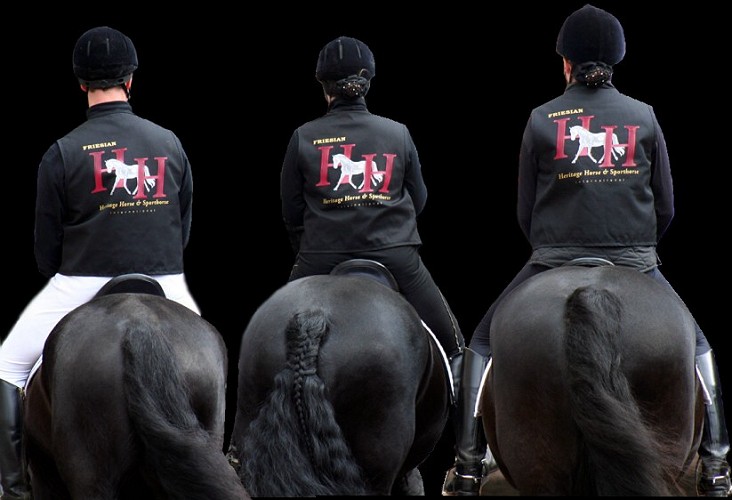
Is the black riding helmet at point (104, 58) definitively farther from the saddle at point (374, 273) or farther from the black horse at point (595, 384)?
the black horse at point (595, 384)

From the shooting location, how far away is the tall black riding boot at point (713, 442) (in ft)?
26.7

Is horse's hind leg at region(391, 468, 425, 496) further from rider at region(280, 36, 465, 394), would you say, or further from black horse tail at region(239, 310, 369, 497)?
black horse tail at region(239, 310, 369, 497)

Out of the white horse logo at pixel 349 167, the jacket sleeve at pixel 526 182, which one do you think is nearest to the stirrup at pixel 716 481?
the jacket sleeve at pixel 526 182

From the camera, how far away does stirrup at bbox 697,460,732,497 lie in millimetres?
8336

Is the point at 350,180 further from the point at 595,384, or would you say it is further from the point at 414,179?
the point at 595,384

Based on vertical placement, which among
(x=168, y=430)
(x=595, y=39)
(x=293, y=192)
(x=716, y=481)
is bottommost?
(x=716, y=481)

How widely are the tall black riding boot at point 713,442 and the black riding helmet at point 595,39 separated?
2.03 metres

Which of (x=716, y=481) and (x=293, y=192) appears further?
(x=293, y=192)

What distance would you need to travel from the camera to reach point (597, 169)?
316 inches

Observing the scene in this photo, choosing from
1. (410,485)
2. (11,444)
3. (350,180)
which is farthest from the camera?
(410,485)

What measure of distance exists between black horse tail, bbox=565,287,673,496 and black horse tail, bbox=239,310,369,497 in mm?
1342

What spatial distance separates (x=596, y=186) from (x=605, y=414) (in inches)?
72.8

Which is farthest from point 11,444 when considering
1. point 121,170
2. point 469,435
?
point 469,435

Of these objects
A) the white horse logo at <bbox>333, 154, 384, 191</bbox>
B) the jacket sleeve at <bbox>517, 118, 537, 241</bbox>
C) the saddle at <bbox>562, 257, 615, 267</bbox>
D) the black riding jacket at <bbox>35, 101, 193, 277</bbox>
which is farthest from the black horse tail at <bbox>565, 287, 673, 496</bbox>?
the black riding jacket at <bbox>35, 101, 193, 277</bbox>
